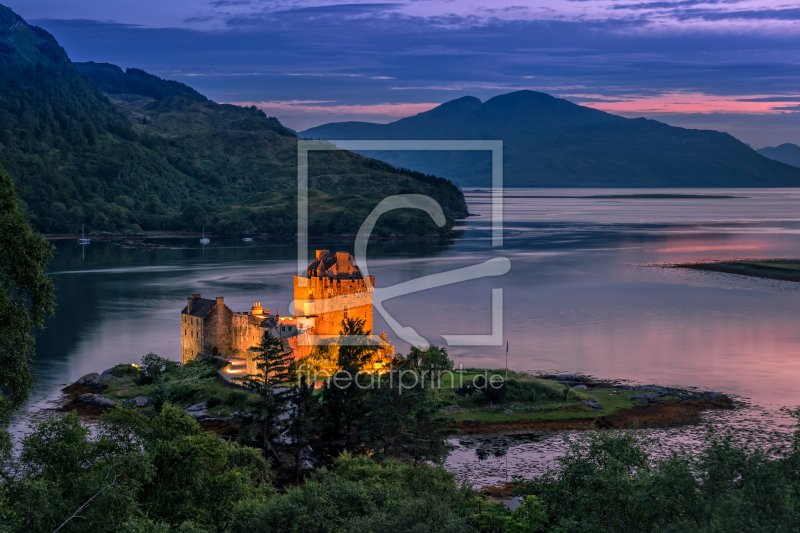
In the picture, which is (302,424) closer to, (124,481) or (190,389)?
(124,481)

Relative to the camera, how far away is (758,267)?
11444 centimetres

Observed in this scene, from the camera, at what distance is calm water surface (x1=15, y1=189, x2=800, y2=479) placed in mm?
58688

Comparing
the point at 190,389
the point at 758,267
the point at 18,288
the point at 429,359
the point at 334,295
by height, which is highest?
the point at 18,288

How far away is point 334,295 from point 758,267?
8569 cm

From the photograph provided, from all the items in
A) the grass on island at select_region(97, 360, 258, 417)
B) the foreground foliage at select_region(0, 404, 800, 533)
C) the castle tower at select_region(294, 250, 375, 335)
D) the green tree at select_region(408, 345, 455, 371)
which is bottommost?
the grass on island at select_region(97, 360, 258, 417)

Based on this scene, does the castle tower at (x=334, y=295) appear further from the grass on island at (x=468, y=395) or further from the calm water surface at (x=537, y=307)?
the calm water surface at (x=537, y=307)

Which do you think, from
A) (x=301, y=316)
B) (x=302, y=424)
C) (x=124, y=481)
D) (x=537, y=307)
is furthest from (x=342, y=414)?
(x=537, y=307)

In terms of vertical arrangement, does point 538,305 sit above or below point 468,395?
above

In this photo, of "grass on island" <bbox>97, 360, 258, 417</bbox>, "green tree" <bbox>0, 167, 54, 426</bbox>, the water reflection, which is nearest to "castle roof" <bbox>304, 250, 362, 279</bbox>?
"grass on island" <bbox>97, 360, 258, 417</bbox>

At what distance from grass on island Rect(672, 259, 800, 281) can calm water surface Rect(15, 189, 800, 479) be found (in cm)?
448

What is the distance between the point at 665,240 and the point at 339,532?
158 m

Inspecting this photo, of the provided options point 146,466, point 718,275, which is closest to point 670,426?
point 146,466

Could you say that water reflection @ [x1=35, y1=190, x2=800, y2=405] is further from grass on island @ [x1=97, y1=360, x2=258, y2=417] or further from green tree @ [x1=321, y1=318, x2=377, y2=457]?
green tree @ [x1=321, y1=318, x2=377, y2=457]

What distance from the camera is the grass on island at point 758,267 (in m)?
109
